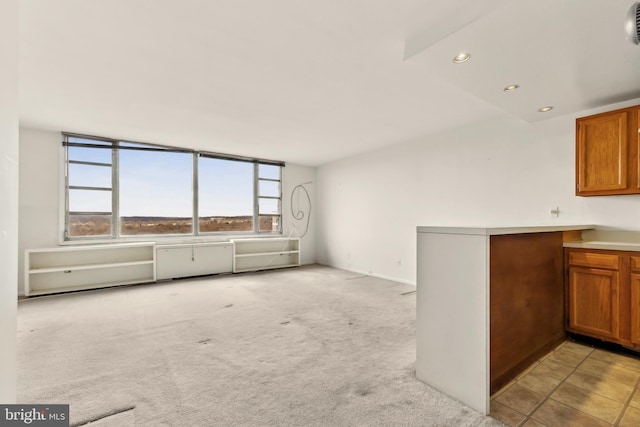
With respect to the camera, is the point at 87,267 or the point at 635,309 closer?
the point at 635,309

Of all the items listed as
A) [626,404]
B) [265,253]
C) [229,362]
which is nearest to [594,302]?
[626,404]

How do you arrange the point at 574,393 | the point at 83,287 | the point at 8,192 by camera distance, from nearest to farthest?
the point at 8,192, the point at 574,393, the point at 83,287

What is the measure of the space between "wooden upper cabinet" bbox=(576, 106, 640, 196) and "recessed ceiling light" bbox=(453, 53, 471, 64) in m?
1.74

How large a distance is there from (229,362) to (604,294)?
129 inches

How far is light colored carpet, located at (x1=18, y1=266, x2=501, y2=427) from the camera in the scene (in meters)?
1.66

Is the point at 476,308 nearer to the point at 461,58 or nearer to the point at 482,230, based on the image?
the point at 482,230

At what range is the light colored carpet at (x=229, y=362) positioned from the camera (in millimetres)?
1664

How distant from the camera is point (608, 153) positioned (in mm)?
2707

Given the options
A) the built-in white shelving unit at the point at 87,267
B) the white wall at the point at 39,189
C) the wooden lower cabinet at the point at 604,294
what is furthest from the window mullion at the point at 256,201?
the wooden lower cabinet at the point at 604,294

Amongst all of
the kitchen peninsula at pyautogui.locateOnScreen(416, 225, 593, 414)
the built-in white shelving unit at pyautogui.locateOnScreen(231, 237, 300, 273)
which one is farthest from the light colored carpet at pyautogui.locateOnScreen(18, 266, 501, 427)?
the built-in white shelving unit at pyautogui.locateOnScreen(231, 237, 300, 273)

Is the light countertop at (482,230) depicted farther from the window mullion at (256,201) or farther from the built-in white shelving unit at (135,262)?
the window mullion at (256,201)

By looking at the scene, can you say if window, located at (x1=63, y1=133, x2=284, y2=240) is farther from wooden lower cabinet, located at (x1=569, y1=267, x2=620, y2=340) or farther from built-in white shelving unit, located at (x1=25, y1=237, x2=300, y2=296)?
wooden lower cabinet, located at (x1=569, y1=267, x2=620, y2=340)

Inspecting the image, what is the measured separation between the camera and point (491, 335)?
179 centimetres

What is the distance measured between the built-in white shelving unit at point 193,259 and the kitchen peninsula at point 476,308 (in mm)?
4721
